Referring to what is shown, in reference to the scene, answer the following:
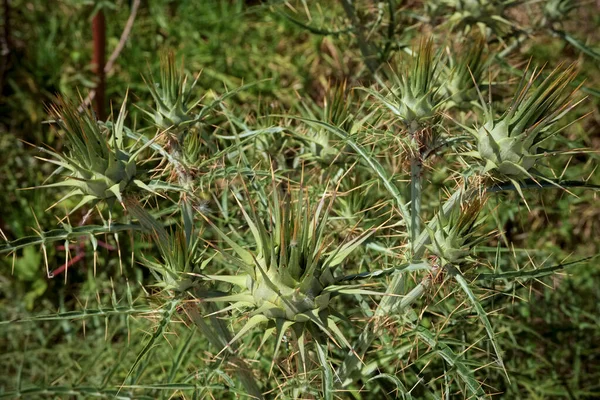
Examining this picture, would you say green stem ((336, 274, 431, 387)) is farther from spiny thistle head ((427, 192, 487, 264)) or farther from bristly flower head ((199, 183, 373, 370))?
bristly flower head ((199, 183, 373, 370))

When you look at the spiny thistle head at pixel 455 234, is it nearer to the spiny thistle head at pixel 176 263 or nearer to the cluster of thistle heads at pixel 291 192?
the cluster of thistle heads at pixel 291 192

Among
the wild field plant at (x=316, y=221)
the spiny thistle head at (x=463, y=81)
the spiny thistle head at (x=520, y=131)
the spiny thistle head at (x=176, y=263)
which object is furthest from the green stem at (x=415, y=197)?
the spiny thistle head at (x=176, y=263)

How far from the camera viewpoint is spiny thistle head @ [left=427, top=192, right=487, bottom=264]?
1521mm

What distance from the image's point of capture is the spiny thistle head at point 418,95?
1658 mm

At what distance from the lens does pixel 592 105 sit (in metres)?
4.01

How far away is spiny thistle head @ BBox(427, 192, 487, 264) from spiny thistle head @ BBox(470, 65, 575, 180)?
0.32 ft

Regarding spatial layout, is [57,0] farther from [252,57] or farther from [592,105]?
[592,105]

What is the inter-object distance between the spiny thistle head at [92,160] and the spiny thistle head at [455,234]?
0.68 m

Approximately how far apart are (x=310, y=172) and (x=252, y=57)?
2.02 m

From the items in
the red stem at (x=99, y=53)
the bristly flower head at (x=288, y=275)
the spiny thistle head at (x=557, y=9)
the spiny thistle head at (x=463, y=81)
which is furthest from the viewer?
the red stem at (x=99, y=53)

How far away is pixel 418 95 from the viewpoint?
168cm

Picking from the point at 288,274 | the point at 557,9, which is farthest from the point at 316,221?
the point at 557,9

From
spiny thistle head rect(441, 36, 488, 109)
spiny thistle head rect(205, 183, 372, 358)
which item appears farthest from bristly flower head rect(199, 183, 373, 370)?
spiny thistle head rect(441, 36, 488, 109)

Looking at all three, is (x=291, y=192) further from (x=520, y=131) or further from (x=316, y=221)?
(x=520, y=131)
